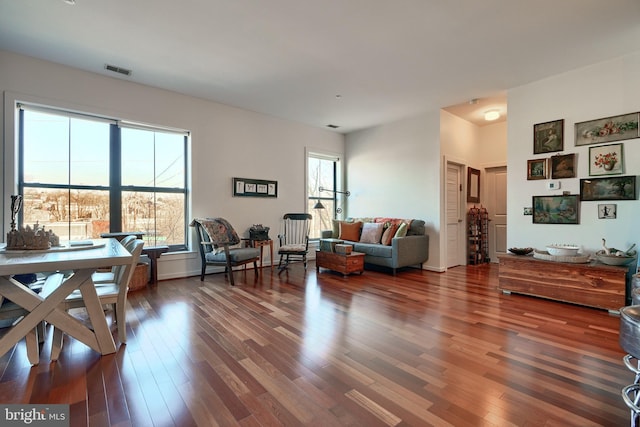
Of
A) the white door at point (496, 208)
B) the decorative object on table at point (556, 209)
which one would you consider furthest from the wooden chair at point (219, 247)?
the white door at point (496, 208)

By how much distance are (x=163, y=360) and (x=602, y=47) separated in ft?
16.5

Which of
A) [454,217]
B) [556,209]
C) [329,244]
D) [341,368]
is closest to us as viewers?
[341,368]

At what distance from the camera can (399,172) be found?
5617 millimetres

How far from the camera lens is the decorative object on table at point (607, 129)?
3213 mm

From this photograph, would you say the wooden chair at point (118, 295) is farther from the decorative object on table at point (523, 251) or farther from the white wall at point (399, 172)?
the white wall at point (399, 172)

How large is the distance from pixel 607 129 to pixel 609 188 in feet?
2.22

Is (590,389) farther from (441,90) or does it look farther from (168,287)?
(168,287)

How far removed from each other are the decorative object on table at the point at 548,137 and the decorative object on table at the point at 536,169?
130 mm

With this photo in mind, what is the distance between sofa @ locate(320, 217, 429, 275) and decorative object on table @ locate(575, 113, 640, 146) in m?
2.37

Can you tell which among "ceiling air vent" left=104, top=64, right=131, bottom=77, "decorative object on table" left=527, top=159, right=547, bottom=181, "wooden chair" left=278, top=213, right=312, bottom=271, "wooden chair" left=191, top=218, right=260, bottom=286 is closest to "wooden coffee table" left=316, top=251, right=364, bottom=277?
"wooden chair" left=278, top=213, right=312, bottom=271

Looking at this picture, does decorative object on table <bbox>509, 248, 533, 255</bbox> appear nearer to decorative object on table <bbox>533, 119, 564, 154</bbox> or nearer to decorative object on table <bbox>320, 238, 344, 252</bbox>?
decorative object on table <bbox>533, 119, 564, 154</bbox>

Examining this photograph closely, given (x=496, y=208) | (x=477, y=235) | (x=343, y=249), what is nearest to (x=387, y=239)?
(x=343, y=249)

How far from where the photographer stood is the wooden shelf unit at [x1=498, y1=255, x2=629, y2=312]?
290cm

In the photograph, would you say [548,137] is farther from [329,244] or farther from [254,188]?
[254,188]
